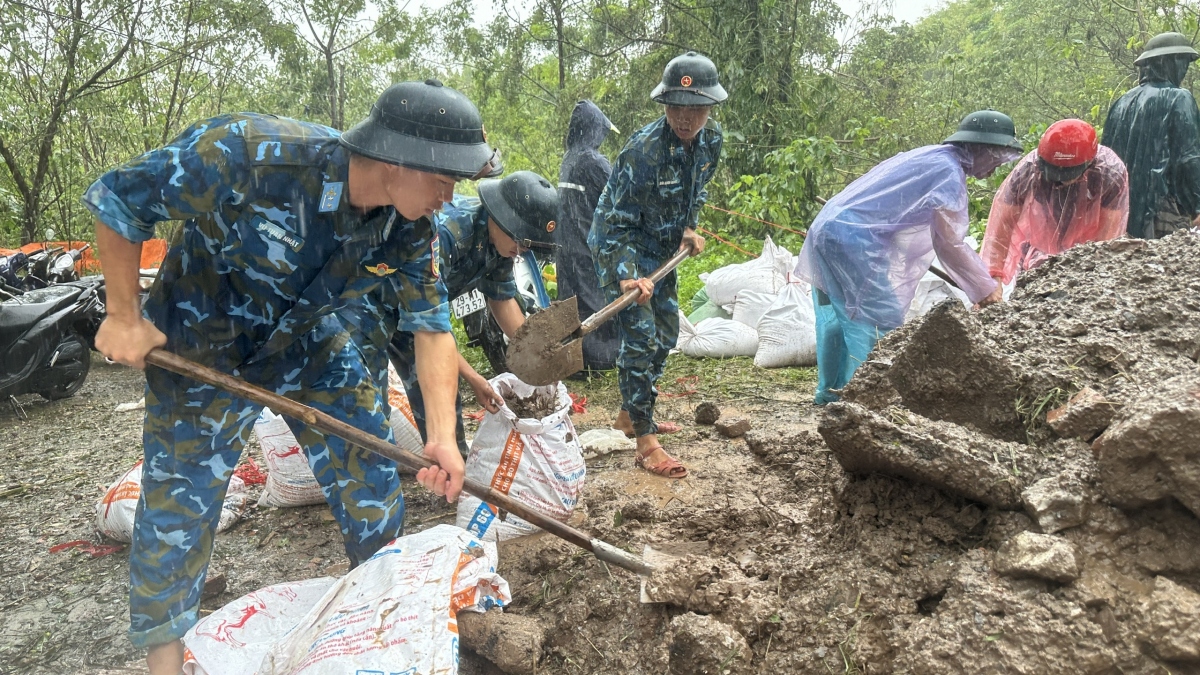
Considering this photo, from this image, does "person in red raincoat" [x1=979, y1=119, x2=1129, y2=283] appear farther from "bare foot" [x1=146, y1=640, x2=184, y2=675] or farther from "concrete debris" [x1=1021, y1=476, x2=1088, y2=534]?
"bare foot" [x1=146, y1=640, x2=184, y2=675]

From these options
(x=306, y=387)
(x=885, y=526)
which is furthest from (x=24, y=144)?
(x=885, y=526)

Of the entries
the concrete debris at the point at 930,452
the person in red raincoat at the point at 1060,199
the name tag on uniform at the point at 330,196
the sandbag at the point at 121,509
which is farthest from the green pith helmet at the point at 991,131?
the sandbag at the point at 121,509

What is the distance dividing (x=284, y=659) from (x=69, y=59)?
25.2 ft

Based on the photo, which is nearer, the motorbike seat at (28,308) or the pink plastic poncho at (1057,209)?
the pink plastic poncho at (1057,209)

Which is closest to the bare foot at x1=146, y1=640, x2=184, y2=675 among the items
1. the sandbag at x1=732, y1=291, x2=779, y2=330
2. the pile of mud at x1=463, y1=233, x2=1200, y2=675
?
the pile of mud at x1=463, y1=233, x2=1200, y2=675

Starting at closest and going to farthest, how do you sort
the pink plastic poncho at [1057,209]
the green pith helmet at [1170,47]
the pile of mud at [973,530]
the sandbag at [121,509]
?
the pile of mud at [973,530] < the sandbag at [121,509] < the pink plastic poncho at [1057,209] < the green pith helmet at [1170,47]

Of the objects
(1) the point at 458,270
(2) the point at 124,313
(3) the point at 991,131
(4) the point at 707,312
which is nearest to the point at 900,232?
(3) the point at 991,131

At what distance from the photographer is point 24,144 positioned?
758 centimetres

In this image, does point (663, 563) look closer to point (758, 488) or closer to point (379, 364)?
point (758, 488)

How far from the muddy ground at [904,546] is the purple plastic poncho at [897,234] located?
2.47 ft

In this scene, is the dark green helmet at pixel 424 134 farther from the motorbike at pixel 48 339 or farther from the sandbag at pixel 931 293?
the motorbike at pixel 48 339

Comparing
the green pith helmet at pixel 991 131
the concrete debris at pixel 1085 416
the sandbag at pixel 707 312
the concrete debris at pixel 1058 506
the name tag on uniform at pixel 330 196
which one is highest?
the green pith helmet at pixel 991 131

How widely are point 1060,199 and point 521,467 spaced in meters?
3.20

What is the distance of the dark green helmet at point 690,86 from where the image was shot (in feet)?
11.2
